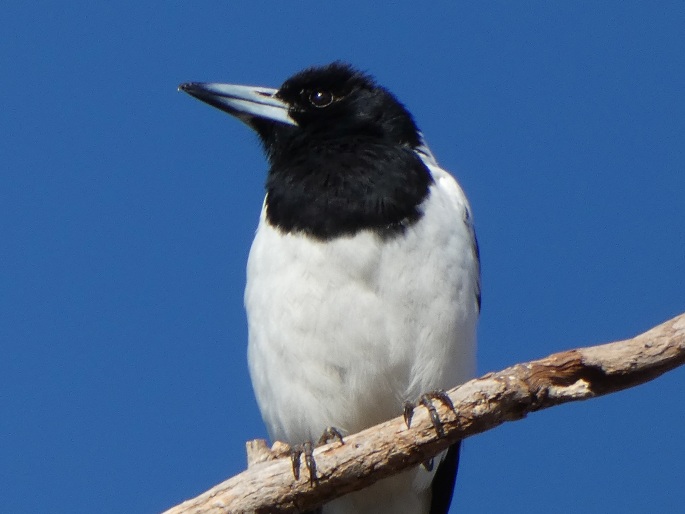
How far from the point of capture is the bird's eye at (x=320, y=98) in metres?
6.00

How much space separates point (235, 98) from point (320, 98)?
0.48 meters

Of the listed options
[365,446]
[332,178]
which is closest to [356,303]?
[332,178]

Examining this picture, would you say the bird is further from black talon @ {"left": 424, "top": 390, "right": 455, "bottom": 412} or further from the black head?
black talon @ {"left": 424, "top": 390, "right": 455, "bottom": 412}

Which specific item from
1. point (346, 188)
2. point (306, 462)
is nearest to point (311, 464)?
point (306, 462)

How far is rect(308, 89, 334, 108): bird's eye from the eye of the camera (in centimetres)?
600

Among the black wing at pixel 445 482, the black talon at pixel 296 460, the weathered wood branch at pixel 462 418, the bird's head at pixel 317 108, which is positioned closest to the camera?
the weathered wood branch at pixel 462 418

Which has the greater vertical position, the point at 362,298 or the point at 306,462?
the point at 362,298

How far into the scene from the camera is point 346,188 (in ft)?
17.3

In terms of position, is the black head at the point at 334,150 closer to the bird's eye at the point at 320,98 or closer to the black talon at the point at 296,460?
the bird's eye at the point at 320,98

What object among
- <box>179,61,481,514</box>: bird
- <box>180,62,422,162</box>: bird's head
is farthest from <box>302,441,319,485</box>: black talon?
<box>180,62,422,162</box>: bird's head

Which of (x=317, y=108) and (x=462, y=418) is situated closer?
(x=462, y=418)

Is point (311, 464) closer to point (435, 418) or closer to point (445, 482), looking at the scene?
point (435, 418)

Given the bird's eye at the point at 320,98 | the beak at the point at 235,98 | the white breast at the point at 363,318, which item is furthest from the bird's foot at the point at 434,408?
the beak at the point at 235,98

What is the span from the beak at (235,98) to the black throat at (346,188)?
0.50m
